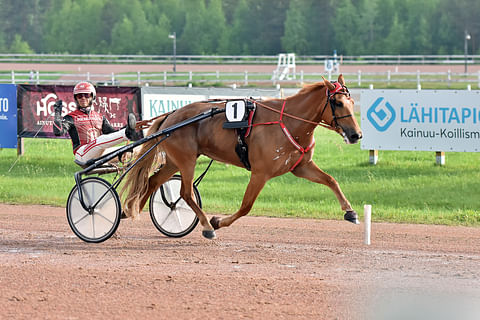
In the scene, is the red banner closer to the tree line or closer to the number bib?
the number bib

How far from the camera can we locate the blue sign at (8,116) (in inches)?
613

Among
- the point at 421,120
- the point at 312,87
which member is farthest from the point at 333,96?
the point at 421,120

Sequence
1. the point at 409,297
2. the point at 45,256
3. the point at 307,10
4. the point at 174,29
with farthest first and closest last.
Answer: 1. the point at 174,29
2. the point at 307,10
3. the point at 45,256
4. the point at 409,297

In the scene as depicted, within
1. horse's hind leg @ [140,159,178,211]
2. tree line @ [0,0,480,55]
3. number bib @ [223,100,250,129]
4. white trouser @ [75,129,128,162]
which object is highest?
tree line @ [0,0,480,55]

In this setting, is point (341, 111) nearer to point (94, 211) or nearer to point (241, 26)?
point (94, 211)

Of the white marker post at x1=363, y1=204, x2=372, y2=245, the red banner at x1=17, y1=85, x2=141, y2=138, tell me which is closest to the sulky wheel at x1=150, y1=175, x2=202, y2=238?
the white marker post at x1=363, y1=204, x2=372, y2=245

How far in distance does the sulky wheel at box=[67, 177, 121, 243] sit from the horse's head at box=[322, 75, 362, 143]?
7.69ft

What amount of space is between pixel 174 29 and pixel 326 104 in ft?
237

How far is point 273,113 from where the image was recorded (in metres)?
8.17

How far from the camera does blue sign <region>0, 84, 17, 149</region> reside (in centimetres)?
1558

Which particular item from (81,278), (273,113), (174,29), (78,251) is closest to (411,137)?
(273,113)

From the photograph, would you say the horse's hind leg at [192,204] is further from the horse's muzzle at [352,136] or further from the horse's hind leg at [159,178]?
the horse's muzzle at [352,136]

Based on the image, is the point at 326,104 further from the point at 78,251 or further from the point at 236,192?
the point at 236,192

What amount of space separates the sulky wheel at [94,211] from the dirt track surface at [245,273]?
14cm
